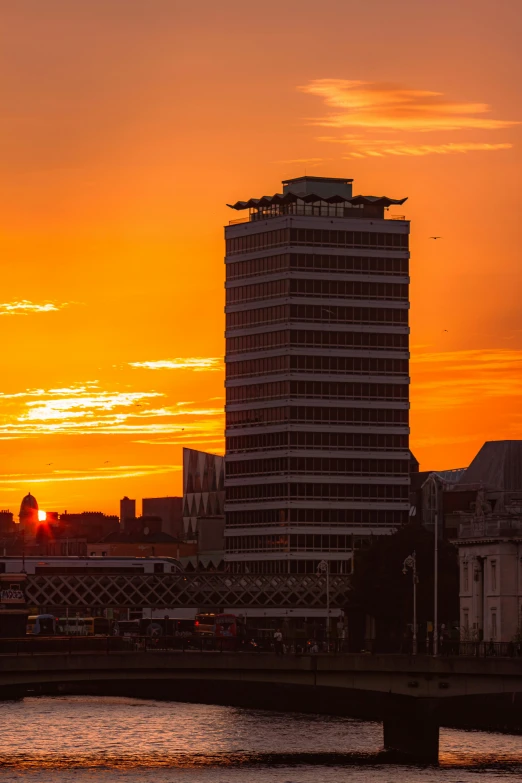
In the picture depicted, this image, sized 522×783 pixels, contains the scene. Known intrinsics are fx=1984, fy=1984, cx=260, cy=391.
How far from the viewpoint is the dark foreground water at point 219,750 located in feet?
356

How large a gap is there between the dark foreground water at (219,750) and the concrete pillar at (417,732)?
1.27 metres

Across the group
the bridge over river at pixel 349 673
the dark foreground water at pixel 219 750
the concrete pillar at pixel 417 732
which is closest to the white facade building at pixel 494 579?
the dark foreground water at pixel 219 750

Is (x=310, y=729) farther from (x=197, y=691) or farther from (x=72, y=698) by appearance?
(x=72, y=698)

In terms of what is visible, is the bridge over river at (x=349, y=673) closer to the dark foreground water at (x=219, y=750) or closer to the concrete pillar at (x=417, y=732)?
the concrete pillar at (x=417, y=732)

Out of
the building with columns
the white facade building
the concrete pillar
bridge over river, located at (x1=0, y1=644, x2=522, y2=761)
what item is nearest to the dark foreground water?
the concrete pillar

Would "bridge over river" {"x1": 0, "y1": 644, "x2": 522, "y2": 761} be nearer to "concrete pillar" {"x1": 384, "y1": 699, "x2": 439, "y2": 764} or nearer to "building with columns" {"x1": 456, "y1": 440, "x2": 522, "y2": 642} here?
"concrete pillar" {"x1": 384, "y1": 699, "x2": 439, "y2": 764}

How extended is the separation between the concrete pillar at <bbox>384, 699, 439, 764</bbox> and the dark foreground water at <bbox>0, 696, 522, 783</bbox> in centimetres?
127

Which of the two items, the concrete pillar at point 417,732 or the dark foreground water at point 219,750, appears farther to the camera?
the concrete pillar at point 417,732

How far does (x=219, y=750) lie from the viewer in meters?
123

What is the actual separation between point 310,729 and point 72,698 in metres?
48.3

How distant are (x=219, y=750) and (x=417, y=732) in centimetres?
1320

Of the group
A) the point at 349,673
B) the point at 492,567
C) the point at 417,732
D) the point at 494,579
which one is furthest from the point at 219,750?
the point at 492,567

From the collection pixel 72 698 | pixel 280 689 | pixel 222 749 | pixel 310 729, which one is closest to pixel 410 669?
pixel 222 749

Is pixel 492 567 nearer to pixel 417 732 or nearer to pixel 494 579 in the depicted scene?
pixel 494 579
